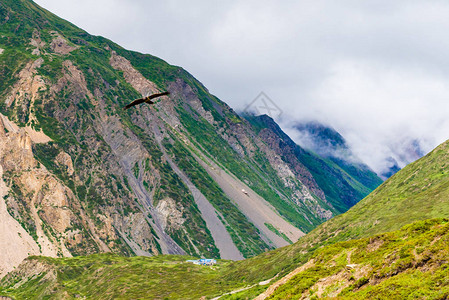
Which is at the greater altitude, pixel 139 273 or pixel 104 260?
pixel 104 260

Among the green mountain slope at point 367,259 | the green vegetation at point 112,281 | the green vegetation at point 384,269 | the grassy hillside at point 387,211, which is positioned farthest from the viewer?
the green vegetation at point 112,281

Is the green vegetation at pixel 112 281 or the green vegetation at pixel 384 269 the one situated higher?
the green vegetation at pixel 112 281

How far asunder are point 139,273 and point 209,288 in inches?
1693

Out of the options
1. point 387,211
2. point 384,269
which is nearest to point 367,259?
point 384,269

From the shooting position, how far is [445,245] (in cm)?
4016

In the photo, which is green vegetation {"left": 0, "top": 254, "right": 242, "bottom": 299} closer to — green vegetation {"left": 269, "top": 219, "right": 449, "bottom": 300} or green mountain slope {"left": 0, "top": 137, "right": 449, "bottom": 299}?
green mountain slope {"left": 0, "top": 137, "right": 449, "bottom": 299}

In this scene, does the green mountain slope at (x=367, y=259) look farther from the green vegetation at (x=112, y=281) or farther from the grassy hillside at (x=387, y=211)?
the green vegetation at (x=112, y=281)

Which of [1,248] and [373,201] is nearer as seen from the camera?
[373,201]

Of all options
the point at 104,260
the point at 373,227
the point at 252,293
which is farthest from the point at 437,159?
the point at 104,260

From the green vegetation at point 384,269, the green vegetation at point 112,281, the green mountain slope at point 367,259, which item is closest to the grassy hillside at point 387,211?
the green mountain slope at point 367,259

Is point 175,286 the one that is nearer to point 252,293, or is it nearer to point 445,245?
point 252,293

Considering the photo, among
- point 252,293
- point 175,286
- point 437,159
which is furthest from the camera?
point 175,286

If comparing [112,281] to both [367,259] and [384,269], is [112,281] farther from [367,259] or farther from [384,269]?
[384,269]

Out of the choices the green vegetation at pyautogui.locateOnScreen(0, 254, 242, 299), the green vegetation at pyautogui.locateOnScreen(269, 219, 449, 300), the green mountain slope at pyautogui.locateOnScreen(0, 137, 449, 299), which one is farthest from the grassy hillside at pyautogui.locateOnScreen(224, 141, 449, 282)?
the green vegetation at pyautogui.locateOnScreen(269, 219, 449, 300)
